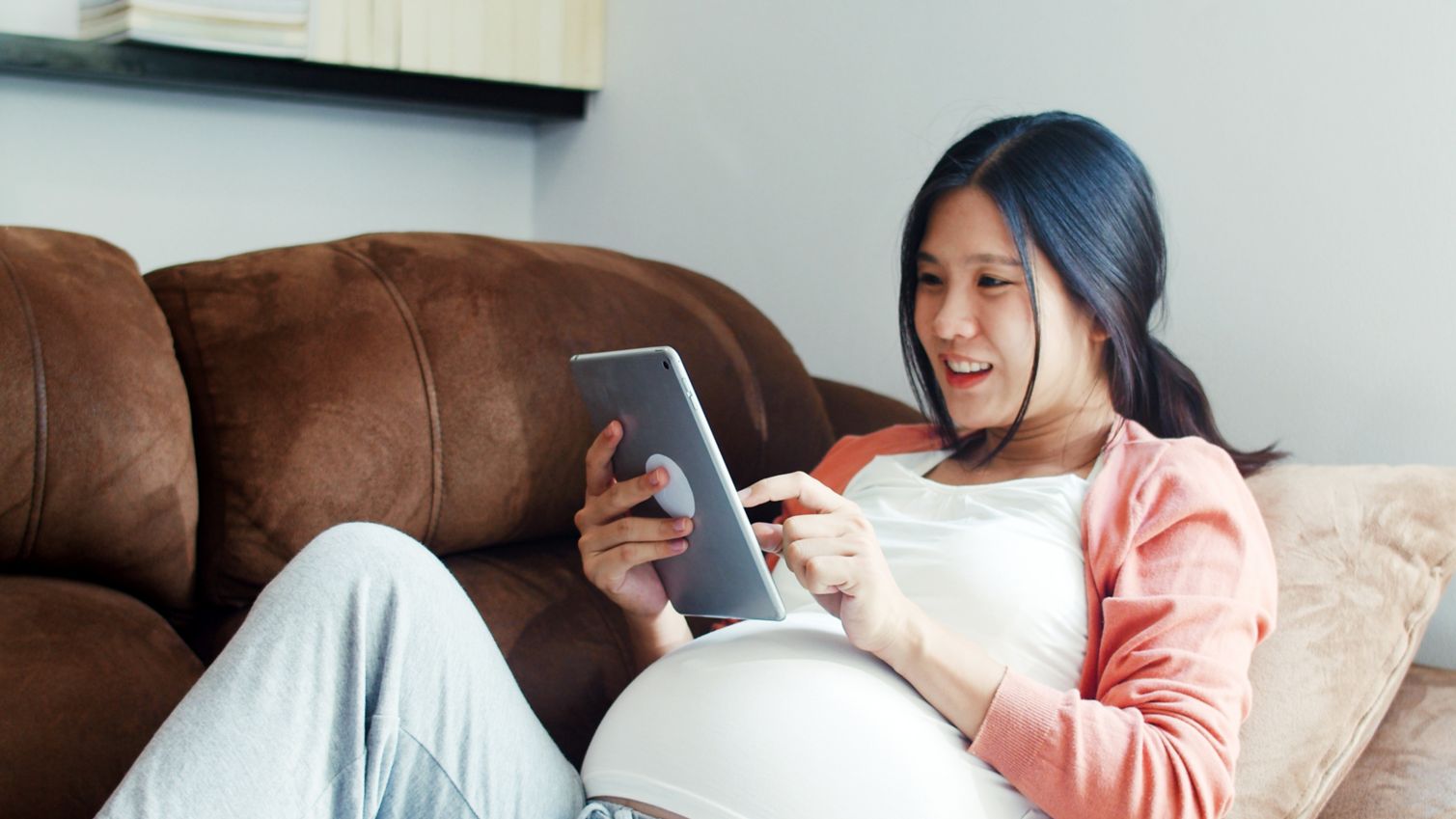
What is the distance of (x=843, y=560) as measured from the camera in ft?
2.94

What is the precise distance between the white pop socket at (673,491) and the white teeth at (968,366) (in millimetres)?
307

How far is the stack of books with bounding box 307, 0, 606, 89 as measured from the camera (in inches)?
74.1

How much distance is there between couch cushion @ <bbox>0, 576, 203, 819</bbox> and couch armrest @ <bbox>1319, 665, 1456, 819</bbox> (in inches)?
37.3

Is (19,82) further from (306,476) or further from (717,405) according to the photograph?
(717,405)

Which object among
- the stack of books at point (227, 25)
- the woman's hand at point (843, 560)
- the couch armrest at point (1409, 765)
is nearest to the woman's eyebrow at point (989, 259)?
the woman's hand at point (843, 560)

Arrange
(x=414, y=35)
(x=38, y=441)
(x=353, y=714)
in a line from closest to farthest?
(x=353, y=714), (x=38, y=441), (x=414, y=35)

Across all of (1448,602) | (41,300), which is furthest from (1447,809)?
(41,300)

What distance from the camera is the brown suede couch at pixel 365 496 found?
3.31 feet

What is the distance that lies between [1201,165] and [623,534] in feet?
2.51

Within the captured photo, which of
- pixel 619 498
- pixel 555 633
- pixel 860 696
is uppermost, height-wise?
pixel 619 498

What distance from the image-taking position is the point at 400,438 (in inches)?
47.1

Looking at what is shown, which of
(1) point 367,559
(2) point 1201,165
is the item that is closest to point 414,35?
(2) point 1201,165

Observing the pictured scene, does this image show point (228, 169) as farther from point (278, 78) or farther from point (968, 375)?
point (968, 375)

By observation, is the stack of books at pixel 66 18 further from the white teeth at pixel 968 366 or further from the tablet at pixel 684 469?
the white teeth at pixel 968 366
